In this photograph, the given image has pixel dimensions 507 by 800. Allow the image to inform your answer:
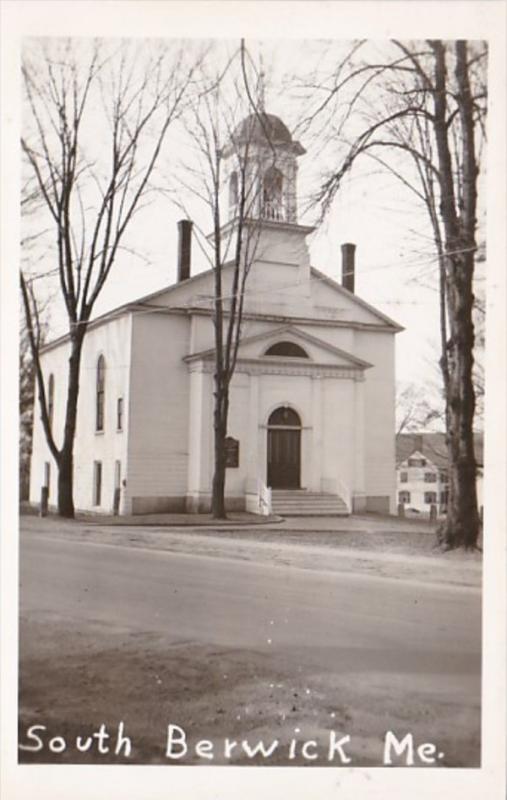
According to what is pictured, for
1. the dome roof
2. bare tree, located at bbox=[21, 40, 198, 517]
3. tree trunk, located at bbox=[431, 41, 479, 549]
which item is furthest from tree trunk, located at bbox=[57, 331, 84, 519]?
tree trunk, located at bbox=[431, 41, 479, 549]

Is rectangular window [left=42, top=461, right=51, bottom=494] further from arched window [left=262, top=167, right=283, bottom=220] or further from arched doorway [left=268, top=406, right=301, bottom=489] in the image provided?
arched window [left=262, top=167, right=283, bottom=220]

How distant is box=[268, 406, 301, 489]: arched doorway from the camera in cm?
305

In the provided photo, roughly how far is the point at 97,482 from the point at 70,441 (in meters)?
0.18

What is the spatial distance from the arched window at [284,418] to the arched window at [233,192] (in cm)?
77

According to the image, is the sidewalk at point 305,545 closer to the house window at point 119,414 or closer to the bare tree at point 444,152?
the bare tree at point 444,152

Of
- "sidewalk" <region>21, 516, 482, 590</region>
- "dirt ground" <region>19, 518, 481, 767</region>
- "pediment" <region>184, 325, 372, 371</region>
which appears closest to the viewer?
"dirt ground" <region>19, 518, 481, 767</region>

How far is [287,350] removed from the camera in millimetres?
3072

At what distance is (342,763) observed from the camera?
9.00ft

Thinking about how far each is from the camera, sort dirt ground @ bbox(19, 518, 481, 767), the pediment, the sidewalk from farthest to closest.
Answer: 1. the pediment
2. the sidewalk
3. dirt ground @ bbox(19, 518, 481, 767)

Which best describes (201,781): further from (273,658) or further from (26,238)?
(26,238)

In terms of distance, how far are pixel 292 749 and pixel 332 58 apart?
242 centimetres

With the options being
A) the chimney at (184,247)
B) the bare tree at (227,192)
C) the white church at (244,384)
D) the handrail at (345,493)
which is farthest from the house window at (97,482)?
the handrail at (345,493)

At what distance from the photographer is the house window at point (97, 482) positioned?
9.96 ft

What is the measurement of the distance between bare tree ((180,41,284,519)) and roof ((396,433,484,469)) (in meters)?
0.66
